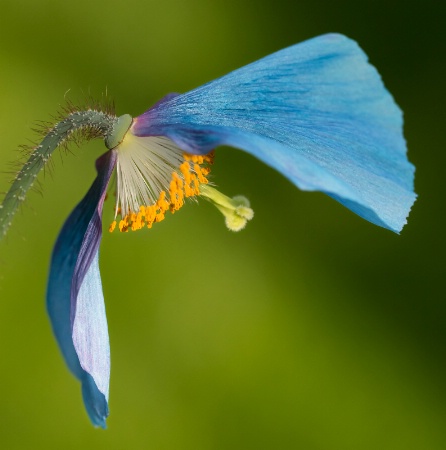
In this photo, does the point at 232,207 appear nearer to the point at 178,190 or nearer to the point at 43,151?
the point at 178,190

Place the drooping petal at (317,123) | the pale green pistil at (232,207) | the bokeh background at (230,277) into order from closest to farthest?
the drooping petal at (317,123), the pale green pistil at (232,207), the bokeh background at (230,277)

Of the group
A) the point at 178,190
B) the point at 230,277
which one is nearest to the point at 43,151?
the point at 178,190

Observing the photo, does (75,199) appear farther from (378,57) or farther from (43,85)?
(378,57)

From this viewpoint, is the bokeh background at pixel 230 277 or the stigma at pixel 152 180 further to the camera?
the bokeh background at pixel 230 277

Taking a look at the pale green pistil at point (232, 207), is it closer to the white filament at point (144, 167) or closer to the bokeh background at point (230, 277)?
the white filament at point (144, 167)

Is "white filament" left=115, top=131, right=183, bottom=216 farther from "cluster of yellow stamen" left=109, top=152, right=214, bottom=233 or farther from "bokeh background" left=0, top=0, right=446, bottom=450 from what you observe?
"bokeh background" left=0, top=0, right=446, bottom=450

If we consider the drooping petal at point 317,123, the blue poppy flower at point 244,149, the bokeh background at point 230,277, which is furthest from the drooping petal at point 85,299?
the bokeh background at point 230,277
